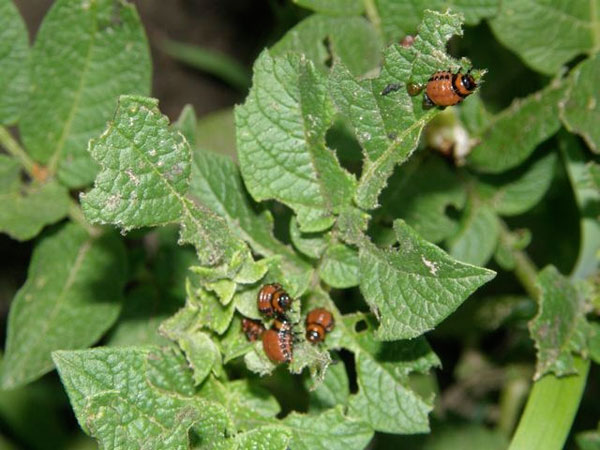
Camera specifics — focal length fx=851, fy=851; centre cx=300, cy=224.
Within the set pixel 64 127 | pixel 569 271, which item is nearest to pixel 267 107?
pixel 64 127

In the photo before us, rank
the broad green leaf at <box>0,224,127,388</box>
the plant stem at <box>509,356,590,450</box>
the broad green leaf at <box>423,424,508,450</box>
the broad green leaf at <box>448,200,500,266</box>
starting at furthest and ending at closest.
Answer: the broad green leaf at <box>423,424,508,450</box> < the broad green leaf at <box>448,200,500,266</box> < the broad green leaf at <box>0,224,127,388</box> < the plant stem at <box>509,356,590,450</box>

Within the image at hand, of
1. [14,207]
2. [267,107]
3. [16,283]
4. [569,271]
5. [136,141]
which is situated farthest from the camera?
[16,283]

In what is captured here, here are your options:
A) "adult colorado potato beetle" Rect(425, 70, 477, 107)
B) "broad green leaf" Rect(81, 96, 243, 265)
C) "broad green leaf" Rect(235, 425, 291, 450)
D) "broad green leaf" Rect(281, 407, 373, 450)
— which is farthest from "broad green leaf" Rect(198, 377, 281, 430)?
"adult colorado potato beetle" Rect(425, 70, 477, 107)

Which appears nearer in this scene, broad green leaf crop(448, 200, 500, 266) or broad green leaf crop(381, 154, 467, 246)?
broad green leaf crop(381, 154, 467, 246)

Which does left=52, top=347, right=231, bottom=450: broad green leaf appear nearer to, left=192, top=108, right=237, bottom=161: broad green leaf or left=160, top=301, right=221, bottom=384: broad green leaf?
left=160, top=301, right=221, bottom=384: broad green leaf

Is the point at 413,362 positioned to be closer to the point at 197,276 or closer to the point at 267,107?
the point at 197,276

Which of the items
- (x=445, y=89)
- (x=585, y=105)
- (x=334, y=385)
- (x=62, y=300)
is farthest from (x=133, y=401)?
(x=585, y=105)
